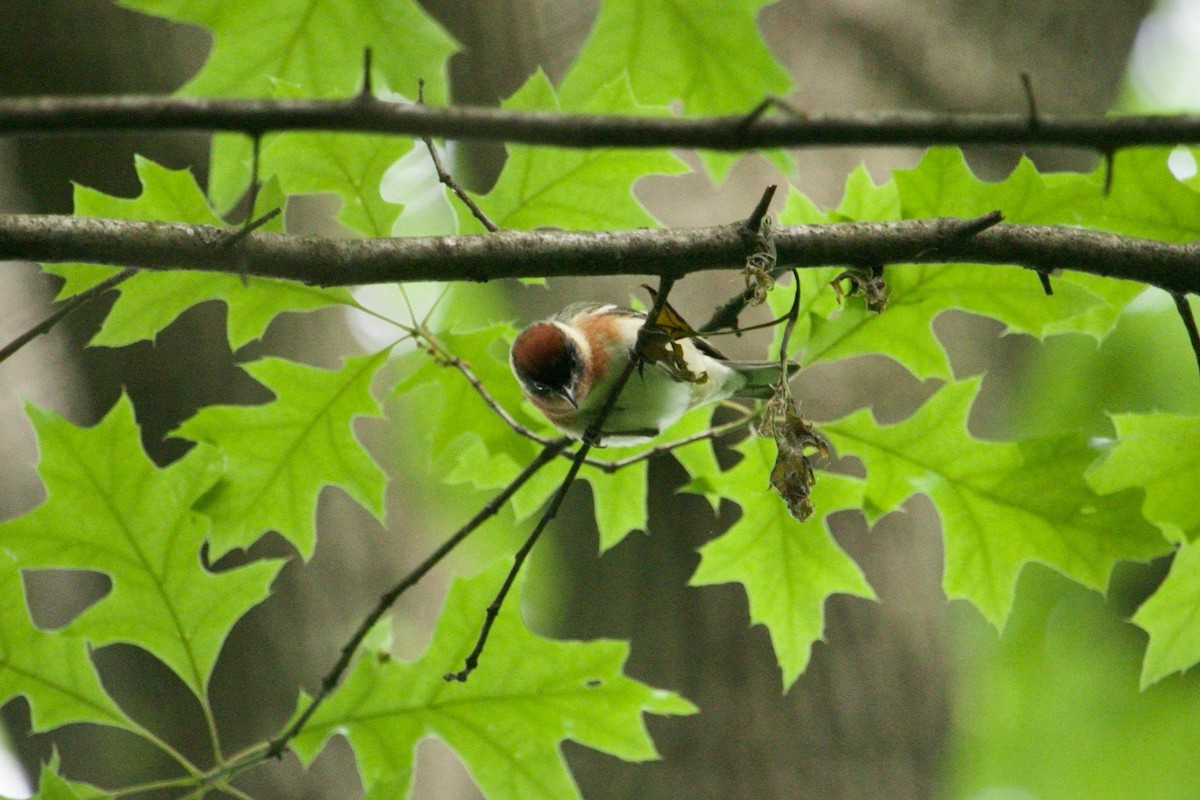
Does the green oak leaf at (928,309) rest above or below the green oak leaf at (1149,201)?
below

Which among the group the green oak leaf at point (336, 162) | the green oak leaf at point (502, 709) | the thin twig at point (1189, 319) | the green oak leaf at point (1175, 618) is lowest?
the green oak leaf at point (502, 709)

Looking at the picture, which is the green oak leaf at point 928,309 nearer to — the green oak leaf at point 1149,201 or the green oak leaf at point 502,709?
the green oak leaf at point 1149,201

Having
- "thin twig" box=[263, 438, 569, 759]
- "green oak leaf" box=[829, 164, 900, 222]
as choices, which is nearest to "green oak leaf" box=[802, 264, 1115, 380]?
"green oak leaf" box=[829, 164, 900, 222]

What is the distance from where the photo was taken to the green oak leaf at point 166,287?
2.11m

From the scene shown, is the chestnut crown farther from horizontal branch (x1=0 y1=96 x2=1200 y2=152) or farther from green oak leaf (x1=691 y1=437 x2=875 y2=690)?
horizontal branch (x1=0 y1=96 x2=1200 y2=152)

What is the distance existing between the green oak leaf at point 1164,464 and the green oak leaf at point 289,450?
1605 mm

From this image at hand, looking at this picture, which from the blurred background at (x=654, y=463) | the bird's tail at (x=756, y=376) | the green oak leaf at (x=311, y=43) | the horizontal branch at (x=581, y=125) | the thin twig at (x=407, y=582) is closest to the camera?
the horizontal branch at (x=581, y=125)

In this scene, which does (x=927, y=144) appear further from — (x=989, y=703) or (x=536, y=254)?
(x=989, y=703)

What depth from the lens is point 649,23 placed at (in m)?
1.98

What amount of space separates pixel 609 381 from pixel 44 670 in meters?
1.40

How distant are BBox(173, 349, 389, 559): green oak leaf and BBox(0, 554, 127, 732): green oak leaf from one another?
367mm

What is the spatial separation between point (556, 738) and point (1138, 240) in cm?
157

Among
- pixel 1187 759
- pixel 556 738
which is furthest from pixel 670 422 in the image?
pixel 1187 759

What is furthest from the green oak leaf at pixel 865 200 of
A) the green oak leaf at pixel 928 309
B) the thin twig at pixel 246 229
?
the thin twig at pixel 246 229
